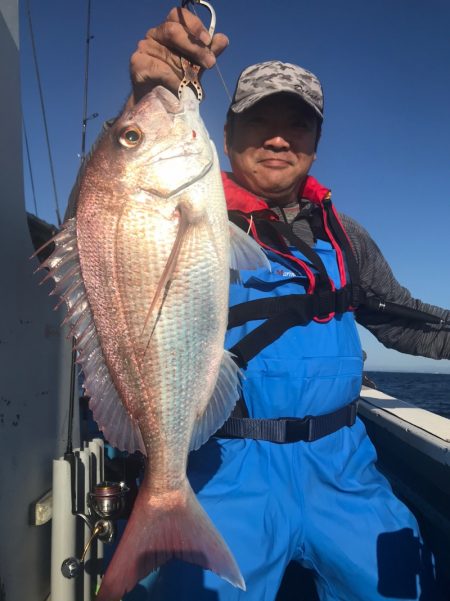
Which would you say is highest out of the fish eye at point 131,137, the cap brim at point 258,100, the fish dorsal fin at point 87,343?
the cap brim at point 258,100

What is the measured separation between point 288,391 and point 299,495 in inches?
19.6

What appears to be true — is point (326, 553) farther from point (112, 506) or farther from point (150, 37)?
point (150, 37)

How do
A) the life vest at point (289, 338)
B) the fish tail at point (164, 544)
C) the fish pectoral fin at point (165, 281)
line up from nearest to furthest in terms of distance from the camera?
the fish tail at point (164, 544)
the fish pectoral fin at point (165, 281)
the life vest at point (289, 338)

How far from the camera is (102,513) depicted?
1840 millimetres

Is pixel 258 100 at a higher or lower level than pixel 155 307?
higher

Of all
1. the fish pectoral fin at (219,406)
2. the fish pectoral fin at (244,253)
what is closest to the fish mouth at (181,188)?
the fish pectoral fin at (244,253)

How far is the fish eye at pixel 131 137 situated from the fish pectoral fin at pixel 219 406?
90 centimetres

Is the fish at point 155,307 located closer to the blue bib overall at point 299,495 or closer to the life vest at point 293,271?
the blue bib overall at point 299,495

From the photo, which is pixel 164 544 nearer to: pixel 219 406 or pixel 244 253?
pixel 219 406

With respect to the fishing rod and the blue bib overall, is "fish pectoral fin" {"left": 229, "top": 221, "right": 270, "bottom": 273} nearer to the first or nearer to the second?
the blue bib overall

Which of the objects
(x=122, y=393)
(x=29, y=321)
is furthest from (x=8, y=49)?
(x=122, y=393)

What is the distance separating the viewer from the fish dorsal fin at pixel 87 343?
153 cm

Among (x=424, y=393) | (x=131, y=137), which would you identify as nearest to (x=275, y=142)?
(x=131, y=137)

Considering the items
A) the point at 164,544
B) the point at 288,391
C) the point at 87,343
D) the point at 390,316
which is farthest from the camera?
the point at 390,316
